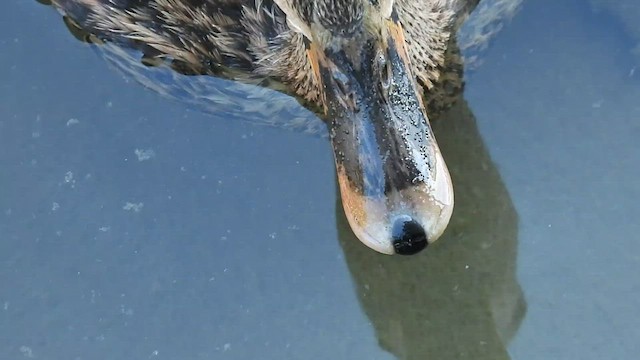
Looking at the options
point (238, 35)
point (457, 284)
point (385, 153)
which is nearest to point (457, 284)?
point (457, 284)

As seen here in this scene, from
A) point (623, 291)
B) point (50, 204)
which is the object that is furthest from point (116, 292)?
point (623, 291)

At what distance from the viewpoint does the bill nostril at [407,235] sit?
7.53ft

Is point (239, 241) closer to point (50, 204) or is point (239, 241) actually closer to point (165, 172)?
point (165, 172)

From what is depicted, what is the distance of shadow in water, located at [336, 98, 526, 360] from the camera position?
2.71 m

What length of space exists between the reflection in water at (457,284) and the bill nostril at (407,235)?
459 millimetres

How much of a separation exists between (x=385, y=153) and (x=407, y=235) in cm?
21

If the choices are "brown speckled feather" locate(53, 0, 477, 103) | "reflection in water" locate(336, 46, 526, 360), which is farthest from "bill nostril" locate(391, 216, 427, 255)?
"brown speckled feather" locate(53, 0, 477, 103)

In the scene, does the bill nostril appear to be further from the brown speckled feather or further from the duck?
the brown speckled feather

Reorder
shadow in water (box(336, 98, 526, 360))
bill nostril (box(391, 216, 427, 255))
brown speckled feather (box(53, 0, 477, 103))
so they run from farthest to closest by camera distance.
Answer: brown speckled feather (box(53, 0, 477, 103))
shadow in water (box(336, 98, 526, 360))
bill nostril (box(391, 216, 427, 255))

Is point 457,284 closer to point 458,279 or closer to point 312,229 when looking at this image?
point 458,279

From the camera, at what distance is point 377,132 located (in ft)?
7.76

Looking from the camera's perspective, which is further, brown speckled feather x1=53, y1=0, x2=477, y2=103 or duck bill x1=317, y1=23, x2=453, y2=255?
brown speckled feather x1=53, y1=0, x2=477, y2=103

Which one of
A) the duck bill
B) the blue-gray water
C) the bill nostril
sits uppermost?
the duck bill

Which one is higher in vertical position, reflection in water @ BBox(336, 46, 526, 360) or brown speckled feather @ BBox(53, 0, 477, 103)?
brown speckled feather @ BBox(53, 0, 477, 103)
